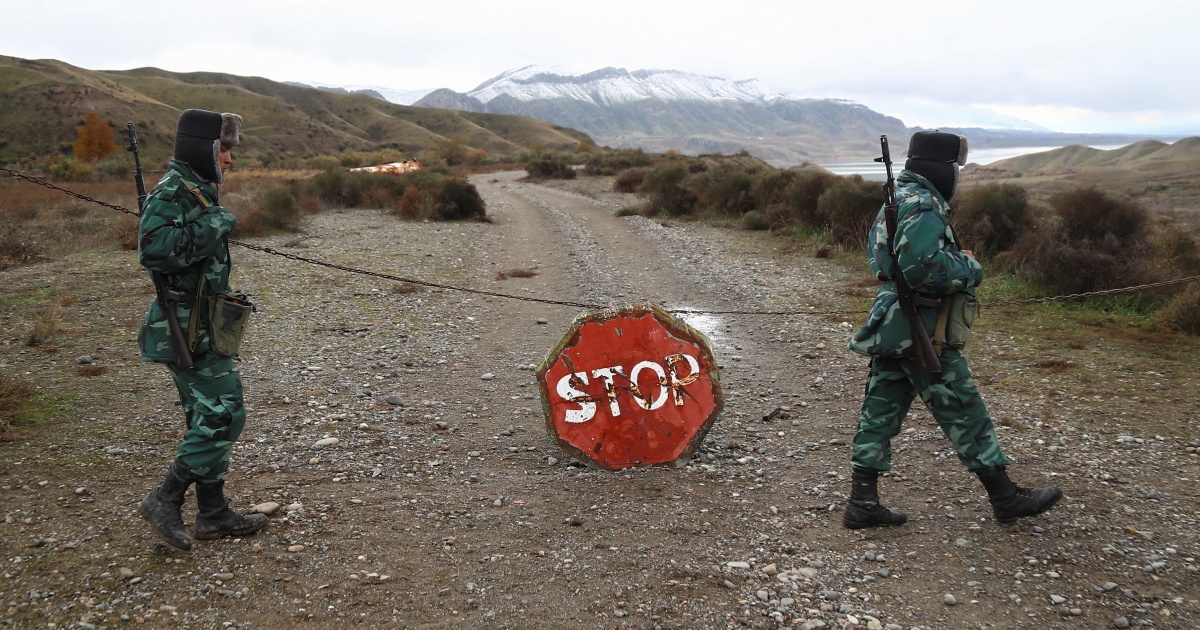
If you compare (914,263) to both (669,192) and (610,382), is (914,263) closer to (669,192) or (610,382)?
(610,382)

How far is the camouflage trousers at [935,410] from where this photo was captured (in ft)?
13.2

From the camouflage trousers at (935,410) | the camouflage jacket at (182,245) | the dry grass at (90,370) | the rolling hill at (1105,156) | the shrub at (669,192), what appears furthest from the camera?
the rolling hill at (1105,156)

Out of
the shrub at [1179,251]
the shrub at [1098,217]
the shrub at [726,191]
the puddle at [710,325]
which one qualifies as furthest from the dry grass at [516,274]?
the shrub at [1179,251]

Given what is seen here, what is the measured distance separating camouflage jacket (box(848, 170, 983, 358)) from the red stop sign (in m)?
1.23

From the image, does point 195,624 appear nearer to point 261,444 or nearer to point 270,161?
point 261,444

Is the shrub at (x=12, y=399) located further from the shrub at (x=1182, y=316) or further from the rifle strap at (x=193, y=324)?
the shrub at (x=1182, y=316)

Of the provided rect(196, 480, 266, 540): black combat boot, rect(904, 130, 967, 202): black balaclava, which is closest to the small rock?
rect(196, 480, 266, 540): black combat boot

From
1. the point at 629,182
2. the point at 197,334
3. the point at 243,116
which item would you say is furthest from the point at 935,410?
the point at 243,116

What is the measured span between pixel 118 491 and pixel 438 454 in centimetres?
194

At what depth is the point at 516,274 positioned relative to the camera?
12.9 metres

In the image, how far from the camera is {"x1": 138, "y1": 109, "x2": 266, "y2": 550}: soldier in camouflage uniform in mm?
3855

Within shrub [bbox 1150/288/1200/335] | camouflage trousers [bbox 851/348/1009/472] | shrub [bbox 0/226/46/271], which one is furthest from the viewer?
shrub [bbox 0/226/46/271]

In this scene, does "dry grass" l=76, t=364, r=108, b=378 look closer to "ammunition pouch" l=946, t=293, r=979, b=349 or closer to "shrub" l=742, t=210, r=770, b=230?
"ammunition pouch" l=946, t=293, r=979, b=349

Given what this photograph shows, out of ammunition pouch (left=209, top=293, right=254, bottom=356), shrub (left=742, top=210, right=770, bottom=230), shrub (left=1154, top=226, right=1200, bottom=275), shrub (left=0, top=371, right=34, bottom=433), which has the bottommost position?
shrub (left=0, top=371, right=34, bottom=433)
